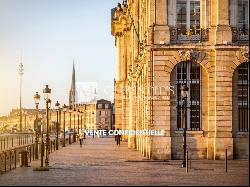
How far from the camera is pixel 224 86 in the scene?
119 ft

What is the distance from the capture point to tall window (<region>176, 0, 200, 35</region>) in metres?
37.1

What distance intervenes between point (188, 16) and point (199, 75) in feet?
12.0

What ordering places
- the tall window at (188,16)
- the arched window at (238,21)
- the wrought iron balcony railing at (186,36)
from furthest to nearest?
1. the tall window at (188,16)
2. the wrought iron balcony railing at (186,36)
3. the arched window at (238,21)

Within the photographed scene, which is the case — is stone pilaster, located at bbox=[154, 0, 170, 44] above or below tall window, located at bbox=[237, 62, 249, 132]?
above

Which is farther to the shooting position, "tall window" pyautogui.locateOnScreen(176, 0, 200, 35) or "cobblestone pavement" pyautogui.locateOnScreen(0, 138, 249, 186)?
"tall window" pyautogui.locateOnScreen(176, 0, 200, 35)

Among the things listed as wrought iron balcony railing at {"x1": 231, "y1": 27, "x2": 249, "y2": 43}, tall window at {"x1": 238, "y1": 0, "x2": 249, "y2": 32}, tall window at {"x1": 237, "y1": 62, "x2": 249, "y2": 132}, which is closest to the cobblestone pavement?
tall window at {"x1": 237, "y1": 62, "x2": 249, "y2": 132}

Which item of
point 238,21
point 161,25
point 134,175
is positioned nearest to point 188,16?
point 161,25

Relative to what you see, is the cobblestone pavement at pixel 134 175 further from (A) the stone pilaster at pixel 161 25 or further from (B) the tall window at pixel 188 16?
(B) the tall window at pixel 188 16

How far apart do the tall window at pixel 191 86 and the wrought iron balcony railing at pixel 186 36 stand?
139 centimetres

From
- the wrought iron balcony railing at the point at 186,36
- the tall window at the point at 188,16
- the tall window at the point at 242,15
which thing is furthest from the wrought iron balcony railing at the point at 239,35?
the tall window at the point at 188,16

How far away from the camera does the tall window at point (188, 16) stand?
37.1 metres

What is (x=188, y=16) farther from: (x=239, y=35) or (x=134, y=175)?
(x=134, y=175)

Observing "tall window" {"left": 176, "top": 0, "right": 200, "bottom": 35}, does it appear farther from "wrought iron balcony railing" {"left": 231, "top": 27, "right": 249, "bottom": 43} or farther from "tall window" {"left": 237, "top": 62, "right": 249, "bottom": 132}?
"tall window" {"left": 237, "top": 62, "right": 249, "bottom": 132}

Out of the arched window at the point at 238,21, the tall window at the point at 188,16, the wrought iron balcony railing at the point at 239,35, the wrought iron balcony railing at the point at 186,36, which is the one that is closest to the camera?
the wrought iron balcony railing at the point at 239,35
